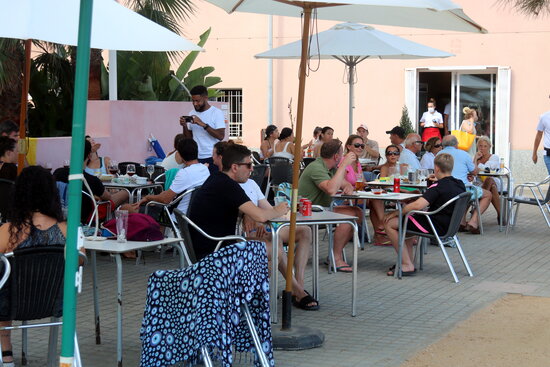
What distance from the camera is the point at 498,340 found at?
669cm

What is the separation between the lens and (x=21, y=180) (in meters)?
5.37

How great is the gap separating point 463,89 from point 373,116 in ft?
7.27

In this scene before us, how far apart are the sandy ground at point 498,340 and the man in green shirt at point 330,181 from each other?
1861 millimetres

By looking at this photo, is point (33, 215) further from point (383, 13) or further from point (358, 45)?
point (358, 45)

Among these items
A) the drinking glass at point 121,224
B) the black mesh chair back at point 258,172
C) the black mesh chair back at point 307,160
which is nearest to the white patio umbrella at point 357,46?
the black mesh chair back at point 258,172

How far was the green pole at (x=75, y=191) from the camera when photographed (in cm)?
359

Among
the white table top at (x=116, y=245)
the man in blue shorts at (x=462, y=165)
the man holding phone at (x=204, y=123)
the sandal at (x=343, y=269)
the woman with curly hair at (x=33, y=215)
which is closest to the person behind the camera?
the woman with curly hair at (x=33, y=215)

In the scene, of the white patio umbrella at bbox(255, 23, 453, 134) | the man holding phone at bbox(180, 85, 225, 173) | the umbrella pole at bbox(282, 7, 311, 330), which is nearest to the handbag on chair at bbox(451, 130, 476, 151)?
the white patio umbrella at bbox(255, 23, 453, 134)

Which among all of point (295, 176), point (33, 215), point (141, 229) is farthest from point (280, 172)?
point (33, 215)

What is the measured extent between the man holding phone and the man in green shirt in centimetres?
234

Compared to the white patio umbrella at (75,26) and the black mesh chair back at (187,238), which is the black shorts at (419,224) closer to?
the white patio umbrella at (75,26)

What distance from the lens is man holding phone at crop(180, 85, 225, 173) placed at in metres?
11.3

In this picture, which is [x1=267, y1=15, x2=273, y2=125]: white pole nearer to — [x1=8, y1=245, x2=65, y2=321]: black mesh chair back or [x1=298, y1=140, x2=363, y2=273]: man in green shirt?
Answer: [x1=298, y1=140, x2=363, y2=273]: man in green shirt

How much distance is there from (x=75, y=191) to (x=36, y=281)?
1547 mm
